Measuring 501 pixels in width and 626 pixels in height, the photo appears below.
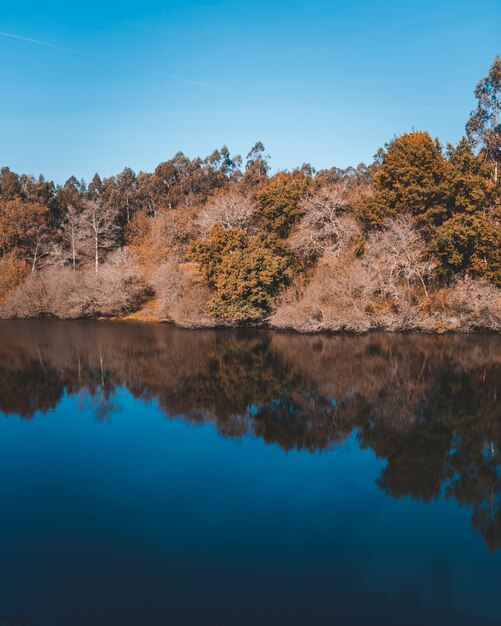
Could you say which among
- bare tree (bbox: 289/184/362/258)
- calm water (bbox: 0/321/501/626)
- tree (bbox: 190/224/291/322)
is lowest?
calm water (bbox: 0/321/501/626)

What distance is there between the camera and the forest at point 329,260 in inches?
1396

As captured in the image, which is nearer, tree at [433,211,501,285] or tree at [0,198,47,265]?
tree at [433,211,501,285]

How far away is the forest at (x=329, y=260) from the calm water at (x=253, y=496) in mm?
10863

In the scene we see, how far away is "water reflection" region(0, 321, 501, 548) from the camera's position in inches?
563

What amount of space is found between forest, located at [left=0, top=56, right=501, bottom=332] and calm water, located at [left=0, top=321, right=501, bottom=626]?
10863 mm

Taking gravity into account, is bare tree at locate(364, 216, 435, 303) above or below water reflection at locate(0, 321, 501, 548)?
above

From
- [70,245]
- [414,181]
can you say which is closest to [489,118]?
[414,181]

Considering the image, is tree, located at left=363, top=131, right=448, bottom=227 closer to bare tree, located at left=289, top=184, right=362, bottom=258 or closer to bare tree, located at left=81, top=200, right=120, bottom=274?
bare tree, located at left=289, top=184, right=362, bottom=258

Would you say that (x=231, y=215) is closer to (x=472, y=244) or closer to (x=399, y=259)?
(x=399, y=259)

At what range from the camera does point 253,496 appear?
510 inches

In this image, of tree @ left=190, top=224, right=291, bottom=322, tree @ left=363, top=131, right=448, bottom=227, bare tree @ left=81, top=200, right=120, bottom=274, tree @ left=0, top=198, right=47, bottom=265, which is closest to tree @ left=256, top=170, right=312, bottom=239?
tree @ left=190, top=224, right=291, bottom=322

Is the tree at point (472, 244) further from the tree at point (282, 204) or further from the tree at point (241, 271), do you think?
the tree at point (282, 204)

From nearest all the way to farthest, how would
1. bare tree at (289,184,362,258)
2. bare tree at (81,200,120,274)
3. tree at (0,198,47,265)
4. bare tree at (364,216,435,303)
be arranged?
1. bare tree at (364,216,435,303)
2. bare tree at (289,184,362,258)
3. bare tree at (81,200,120,274)
4. tree at (0,198,47,265)

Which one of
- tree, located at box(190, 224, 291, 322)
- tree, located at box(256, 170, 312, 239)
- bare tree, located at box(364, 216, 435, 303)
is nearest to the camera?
bare tree, located at box(364, 216, 435, 303)
